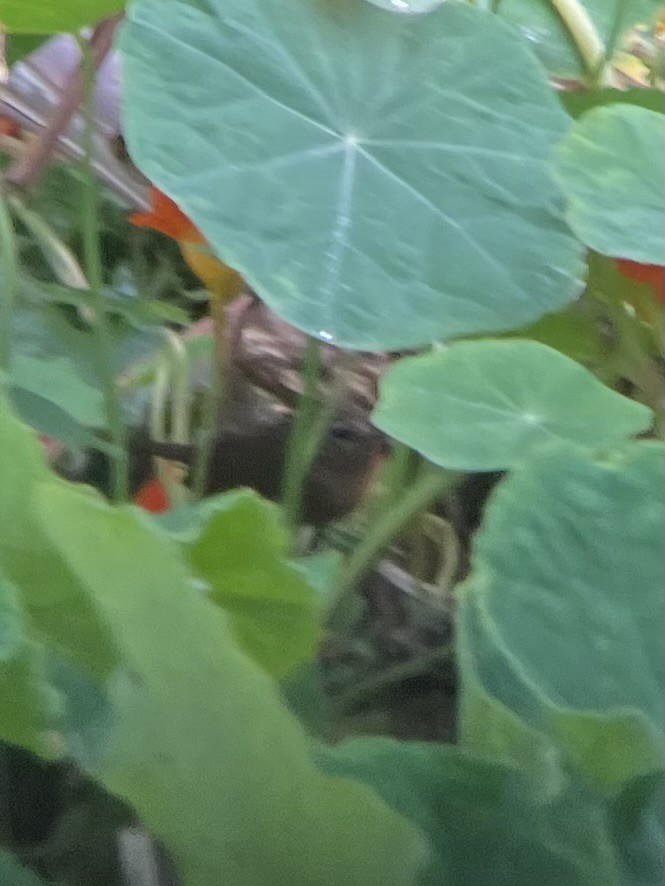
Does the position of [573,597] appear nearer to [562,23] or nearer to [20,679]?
[20,679]

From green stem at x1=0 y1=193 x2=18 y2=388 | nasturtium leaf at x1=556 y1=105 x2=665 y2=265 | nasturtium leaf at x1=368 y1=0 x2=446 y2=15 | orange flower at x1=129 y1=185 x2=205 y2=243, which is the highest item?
nasturtium leaf at x1=368 y1=0 x2=446 y2=15

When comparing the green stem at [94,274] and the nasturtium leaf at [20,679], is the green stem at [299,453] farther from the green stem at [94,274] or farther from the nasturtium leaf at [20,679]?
the nasturtium leaf at [20,679]

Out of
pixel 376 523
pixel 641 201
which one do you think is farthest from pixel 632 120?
pixel 376 523

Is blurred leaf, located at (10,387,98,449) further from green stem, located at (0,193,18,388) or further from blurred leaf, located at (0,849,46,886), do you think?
blurred leaf, located at (0,849,46,886)

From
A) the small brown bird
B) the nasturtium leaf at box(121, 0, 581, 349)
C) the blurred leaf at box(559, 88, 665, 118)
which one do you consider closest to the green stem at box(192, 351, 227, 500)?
the small brown bird

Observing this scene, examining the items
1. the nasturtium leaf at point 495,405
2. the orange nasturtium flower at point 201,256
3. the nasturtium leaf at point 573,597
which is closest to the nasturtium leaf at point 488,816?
the nasturtium leaf at point 573,597

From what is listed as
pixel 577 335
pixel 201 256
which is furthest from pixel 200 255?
pixel 577 335
